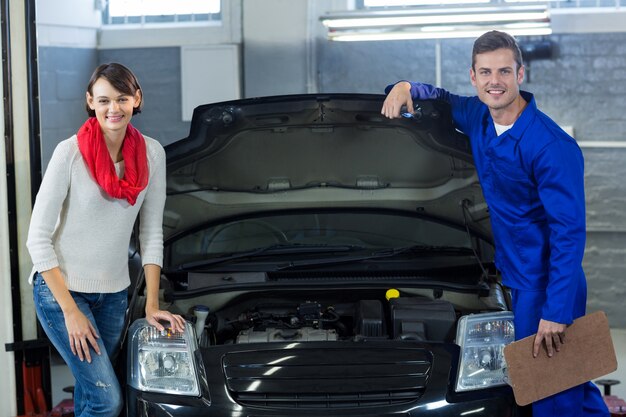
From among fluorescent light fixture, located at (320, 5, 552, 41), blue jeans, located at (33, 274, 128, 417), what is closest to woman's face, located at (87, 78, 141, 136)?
blue jeans, located at (33, 274, 128, 417)

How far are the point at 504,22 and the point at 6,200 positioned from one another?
3.37m

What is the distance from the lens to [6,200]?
3.64m

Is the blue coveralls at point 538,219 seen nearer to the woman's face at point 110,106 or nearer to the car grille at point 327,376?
the car grille at point 327,376

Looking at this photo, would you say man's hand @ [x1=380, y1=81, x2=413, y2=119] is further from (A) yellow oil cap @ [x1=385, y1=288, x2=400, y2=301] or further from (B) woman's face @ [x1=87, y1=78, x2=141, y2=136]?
(B) woman's face @ [x1=87, y1=78, x2=141, y2=136]

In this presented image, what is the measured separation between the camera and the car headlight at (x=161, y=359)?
2879 millimetres

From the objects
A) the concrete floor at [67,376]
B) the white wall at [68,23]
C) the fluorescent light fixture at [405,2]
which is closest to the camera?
the concrete floor at [67,376]

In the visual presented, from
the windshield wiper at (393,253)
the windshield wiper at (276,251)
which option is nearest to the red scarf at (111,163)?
the windshield wiper at (276,251)

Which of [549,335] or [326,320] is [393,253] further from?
[549,335]

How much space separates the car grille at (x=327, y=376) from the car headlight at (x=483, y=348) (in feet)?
0.46

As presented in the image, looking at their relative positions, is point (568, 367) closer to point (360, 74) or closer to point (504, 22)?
point (504, 22)

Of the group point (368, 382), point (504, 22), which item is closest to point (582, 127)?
point (504, 22)

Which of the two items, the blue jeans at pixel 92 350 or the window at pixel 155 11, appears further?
the window at pixel 155 11

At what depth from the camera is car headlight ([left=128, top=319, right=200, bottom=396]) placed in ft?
9.45

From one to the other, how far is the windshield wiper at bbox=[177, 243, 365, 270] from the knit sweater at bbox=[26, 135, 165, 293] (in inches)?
23.5
